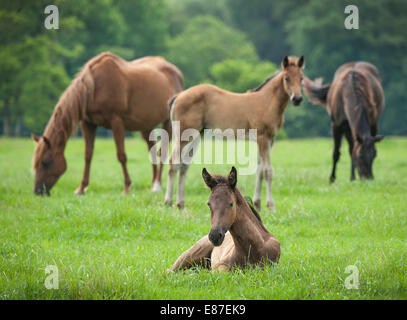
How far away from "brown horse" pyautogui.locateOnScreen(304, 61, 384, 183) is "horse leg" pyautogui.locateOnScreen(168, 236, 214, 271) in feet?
21.0

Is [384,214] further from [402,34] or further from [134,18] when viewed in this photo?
[134,18]

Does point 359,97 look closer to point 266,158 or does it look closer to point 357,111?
point 357,111

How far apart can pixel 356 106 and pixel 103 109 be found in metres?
5.46

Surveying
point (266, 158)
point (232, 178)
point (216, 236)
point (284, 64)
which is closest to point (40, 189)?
point (266, 158)

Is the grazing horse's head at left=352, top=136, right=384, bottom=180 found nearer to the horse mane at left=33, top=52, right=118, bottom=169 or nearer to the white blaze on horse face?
the white blaze on horse face

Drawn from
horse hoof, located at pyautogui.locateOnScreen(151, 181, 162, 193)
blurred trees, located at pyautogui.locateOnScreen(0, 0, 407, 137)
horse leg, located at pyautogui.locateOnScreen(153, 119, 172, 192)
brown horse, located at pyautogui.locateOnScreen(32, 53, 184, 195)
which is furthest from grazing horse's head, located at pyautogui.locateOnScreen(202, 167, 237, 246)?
blurred trees, located at pyautogui.locateOnScreen(0, 0, 407, 137)

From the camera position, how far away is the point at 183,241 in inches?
275

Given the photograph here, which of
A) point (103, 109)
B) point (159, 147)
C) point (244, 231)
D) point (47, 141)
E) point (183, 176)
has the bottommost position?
point (244, 231)

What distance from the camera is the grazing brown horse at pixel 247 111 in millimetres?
8656

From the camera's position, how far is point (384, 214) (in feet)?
26.5

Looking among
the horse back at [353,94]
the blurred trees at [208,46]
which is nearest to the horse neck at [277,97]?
the horse back at [353,94]
